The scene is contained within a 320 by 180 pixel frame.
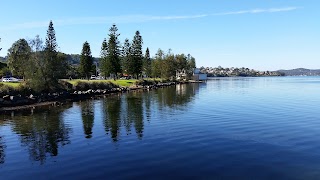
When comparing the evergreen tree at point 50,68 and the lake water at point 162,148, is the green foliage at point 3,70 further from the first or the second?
the lake water at point 162,148

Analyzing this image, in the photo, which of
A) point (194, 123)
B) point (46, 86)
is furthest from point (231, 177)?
point (46, 86)

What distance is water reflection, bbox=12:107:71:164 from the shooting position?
25648 millimetres

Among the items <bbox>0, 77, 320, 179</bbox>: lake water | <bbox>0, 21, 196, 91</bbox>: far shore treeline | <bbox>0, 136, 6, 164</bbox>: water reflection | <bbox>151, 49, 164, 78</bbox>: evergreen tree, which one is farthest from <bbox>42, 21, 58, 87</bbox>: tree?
<bbox>151, 49, 164, 78</bbox>: evergreen tree

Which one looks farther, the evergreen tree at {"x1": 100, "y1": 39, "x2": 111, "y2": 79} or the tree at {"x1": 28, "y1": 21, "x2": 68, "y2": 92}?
the evergreen tree at {"x1": 100, "y1": 39, "x2": 111, "y2": 79}

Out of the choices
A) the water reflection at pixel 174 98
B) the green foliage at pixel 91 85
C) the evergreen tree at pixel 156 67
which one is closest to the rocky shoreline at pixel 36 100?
the green foliage at pixel 91 85

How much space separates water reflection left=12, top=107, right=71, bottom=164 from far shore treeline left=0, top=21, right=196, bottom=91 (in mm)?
27842

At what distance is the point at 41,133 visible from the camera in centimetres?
3322

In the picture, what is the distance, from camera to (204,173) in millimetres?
19219

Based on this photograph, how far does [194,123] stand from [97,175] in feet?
68.8

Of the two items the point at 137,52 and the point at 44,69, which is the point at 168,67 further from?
the point at 44,69

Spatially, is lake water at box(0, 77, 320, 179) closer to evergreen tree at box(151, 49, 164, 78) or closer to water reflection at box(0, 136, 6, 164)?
water reflection at box(0, 136, 6, 164)

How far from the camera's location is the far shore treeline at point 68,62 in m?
73.4

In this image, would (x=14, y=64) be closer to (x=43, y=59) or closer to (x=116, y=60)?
(x=116, y=60)

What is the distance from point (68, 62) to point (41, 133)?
10856cm
